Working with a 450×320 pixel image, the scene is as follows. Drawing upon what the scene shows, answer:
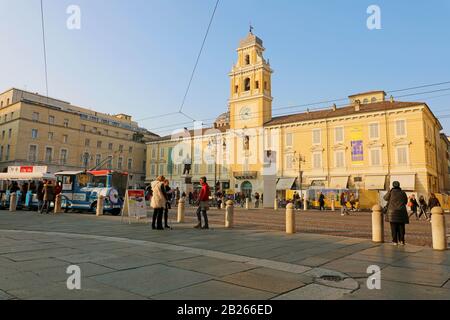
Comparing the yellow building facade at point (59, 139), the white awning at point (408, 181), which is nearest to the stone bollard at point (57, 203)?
the yellow building facade at point (59, 139)

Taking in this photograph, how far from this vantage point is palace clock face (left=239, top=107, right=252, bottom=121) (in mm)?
49219

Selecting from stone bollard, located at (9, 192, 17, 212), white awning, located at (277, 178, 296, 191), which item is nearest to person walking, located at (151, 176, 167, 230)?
stone bollard, located at (9, 192, 17, 212)

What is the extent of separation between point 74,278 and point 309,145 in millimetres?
41011

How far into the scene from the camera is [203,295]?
393 centimetres

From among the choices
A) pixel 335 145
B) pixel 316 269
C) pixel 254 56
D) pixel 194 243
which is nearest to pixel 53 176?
pixel 194 243

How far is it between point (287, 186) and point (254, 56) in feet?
70.3

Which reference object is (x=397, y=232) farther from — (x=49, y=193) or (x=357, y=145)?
(x=357, y=145)

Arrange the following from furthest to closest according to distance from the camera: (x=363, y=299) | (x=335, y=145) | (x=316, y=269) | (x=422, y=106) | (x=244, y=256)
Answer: (x=335, y=145)
(x=422, y=106)
(x=244, y=256)
(x=316, y=269)
(x=363, y=299)

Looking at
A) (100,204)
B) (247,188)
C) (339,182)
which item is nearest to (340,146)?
(339,182)

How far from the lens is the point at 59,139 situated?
54.1 m

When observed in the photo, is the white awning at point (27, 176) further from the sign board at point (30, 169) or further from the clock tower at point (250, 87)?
the clock tower at point (250, 87)

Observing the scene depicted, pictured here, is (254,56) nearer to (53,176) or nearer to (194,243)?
(53,176)

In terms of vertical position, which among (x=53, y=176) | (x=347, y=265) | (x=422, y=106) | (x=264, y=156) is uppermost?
(x=422, y=106)
